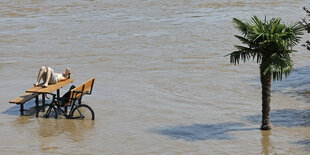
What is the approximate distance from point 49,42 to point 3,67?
671 centimetres

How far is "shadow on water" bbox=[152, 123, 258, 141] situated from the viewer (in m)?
11.5

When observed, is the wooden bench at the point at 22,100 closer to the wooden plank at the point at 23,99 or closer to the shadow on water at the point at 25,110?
the wooden plank at the point at 23,99

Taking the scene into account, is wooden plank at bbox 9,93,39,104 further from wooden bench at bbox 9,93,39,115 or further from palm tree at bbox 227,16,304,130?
palm tree at bbox 227,16,304,130

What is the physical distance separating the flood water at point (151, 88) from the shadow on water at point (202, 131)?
2 cm

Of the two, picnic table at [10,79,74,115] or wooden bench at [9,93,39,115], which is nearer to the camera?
picnic table at [10,79,74,115]

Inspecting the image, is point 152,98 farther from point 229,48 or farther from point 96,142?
point 229,48

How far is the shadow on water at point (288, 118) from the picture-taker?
12488 millimetres

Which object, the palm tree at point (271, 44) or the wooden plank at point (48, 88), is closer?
the palm tree at point (271, 44)

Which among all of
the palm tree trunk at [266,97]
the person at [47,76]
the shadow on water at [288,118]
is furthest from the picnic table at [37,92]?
the palm tree trunk at [266,97]

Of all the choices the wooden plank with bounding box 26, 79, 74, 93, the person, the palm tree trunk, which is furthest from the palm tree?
the person

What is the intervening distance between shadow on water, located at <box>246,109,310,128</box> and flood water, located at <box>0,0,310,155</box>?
1.0 inches

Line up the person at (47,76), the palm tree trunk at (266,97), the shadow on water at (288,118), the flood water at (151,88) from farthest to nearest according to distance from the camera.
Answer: the person at (47,76) < the shadow on water at (288,118) < the palm tree trunk at (266,97) < the flood water at (151,88)

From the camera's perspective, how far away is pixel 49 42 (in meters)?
27.2

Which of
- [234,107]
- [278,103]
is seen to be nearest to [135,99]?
[234,107]
